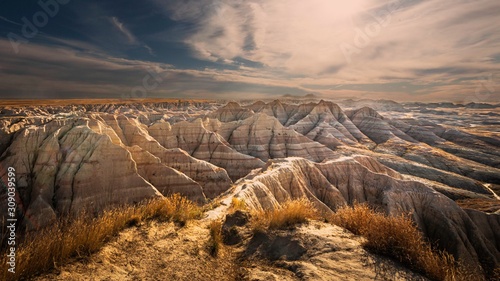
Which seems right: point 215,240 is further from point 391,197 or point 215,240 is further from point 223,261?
point 391,197

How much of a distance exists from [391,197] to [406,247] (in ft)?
95.9

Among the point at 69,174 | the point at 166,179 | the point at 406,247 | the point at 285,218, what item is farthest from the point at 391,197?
the point at 69,174

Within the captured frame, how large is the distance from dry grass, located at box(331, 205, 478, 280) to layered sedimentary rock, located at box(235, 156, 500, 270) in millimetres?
16969

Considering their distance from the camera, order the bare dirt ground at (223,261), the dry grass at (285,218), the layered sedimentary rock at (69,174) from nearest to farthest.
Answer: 1. the bare dirt ground at (223,261)
2. the dry grass at (285,218)
3. the layered sedimentary rock at (69,174)

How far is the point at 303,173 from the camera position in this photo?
31.8 metres

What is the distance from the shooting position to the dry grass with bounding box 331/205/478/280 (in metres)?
4.85

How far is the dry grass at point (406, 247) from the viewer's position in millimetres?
4852

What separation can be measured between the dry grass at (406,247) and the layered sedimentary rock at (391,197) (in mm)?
16969

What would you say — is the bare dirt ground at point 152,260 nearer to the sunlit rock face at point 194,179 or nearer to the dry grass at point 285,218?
the dry grass at point 285,218

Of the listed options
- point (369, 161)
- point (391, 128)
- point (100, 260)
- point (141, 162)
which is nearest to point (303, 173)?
point (369, 161)

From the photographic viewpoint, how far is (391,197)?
100ft

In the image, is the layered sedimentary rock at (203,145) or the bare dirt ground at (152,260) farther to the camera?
the layered sedimentary rock at (203,145)

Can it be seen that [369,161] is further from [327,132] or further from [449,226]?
[327,132]

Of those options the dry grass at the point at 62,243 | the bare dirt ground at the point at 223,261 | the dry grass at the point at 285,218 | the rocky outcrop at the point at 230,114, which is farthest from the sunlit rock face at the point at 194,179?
the rocky outcrop at the point at 230,114
